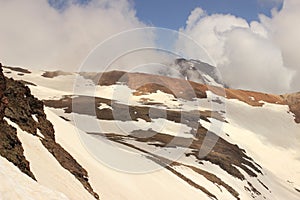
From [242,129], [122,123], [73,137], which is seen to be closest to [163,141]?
[122,123]

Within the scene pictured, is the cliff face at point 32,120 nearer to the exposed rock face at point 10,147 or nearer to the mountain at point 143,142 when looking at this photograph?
the mountain at point 143,142

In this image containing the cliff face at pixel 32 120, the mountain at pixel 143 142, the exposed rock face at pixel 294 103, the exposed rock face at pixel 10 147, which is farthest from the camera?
the exposed rock face at pixel 294 103

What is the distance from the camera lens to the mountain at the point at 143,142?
21.7 metres

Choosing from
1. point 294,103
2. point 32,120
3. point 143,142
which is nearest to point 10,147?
point 32,120

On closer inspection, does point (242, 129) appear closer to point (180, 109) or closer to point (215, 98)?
point (180, 109)

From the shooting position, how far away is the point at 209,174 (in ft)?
173

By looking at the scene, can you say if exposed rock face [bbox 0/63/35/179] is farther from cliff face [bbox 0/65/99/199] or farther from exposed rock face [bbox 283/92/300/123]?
exposed rock face [bbox 283/92/300/123]

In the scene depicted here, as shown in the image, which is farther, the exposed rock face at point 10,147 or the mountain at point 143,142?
the mountain at point 143,142

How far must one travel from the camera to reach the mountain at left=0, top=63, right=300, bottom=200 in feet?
71.3

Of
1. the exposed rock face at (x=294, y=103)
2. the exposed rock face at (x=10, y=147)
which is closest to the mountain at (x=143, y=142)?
the exposed rock face at (x=10, y=147)

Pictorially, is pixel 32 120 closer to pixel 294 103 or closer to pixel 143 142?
pixel 143 142

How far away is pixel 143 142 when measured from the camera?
66.2m

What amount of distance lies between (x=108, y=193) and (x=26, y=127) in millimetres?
6628

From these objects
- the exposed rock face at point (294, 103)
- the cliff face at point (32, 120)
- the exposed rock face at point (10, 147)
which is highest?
the exposed rock face at point (294, 103)
